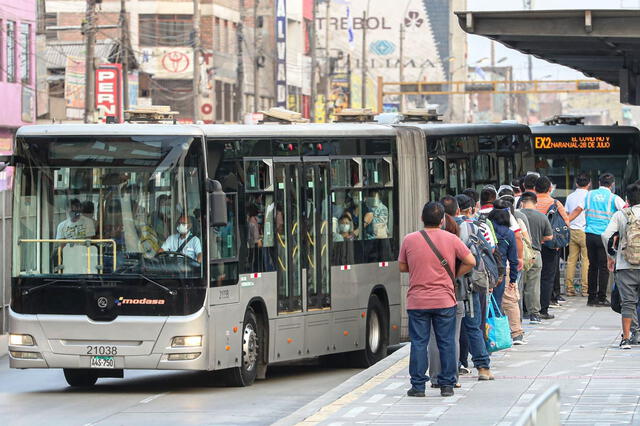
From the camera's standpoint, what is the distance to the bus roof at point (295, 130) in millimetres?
16656

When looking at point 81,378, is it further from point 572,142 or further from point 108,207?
point 572,142

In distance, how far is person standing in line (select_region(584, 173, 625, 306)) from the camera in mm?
23672

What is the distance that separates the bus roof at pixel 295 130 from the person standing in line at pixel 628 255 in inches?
141

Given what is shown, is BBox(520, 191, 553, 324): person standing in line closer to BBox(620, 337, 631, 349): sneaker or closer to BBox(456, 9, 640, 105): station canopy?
BBox(456, 9, 640, 105): station canopy

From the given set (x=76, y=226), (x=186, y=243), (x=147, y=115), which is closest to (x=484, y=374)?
(x=186, y=243)

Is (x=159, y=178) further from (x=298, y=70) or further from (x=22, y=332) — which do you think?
(x=298, y=70)

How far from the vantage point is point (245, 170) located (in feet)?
55.8

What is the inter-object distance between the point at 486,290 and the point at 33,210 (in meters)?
4.73

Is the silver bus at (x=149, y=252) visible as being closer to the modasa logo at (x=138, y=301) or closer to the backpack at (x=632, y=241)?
the modasa logo at (x=138, y=301)

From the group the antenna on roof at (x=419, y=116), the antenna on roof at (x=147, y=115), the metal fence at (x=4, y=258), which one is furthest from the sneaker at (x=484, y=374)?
the antenna on roof at (x=419, y=116)

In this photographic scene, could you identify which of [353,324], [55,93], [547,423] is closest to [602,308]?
[353,324]

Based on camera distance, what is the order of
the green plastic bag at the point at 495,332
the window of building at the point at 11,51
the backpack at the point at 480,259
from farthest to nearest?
the window of building at the point at 11,51 < the green plastic bag at the point at 495,332 < the backpack at the point at 480,259

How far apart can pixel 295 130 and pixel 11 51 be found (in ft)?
119

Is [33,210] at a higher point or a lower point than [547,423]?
higher
